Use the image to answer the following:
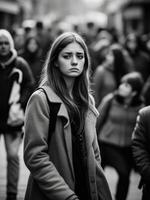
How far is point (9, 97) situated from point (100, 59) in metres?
5.40

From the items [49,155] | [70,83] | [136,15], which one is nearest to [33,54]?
[70,83]

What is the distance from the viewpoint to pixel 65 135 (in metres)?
3.66

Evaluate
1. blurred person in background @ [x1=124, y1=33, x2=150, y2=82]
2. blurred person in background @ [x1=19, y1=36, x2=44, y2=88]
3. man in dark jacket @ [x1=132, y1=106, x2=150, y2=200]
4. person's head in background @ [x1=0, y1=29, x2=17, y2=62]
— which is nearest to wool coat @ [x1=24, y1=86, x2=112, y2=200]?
man in dark jacket @ [x1=132, y1=106, x2=150, y2=200]

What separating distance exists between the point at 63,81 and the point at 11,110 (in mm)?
2876

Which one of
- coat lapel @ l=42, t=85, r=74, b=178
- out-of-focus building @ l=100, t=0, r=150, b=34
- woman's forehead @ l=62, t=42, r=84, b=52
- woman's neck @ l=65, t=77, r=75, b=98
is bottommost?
out-of-focus building @ l=100, t=0, r=150, b=34

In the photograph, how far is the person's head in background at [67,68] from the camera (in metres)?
3.85

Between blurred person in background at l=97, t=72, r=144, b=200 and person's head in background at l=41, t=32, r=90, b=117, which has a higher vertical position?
person's head in background at l=41, t=32, r=90, b=117

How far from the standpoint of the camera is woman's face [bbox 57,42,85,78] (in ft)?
12.7

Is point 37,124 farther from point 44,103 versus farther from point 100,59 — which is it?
point 100,59

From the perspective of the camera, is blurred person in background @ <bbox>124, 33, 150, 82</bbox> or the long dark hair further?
blurred person in background @ <bbox>124, 33, 150, 82</bbox>

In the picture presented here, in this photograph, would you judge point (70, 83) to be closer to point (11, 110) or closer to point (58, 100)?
point (58, 100)

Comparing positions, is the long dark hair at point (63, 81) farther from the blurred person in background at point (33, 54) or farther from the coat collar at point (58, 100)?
the blurred person in background at point (33, 54)

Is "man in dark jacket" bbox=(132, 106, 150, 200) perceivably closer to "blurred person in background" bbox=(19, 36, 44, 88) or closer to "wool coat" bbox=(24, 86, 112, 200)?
"wool coat" bbox=(24, 86, 112, 200)

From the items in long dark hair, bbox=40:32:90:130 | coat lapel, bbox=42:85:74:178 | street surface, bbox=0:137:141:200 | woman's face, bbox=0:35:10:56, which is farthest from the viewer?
street surface, bbox=0:137:141:200
